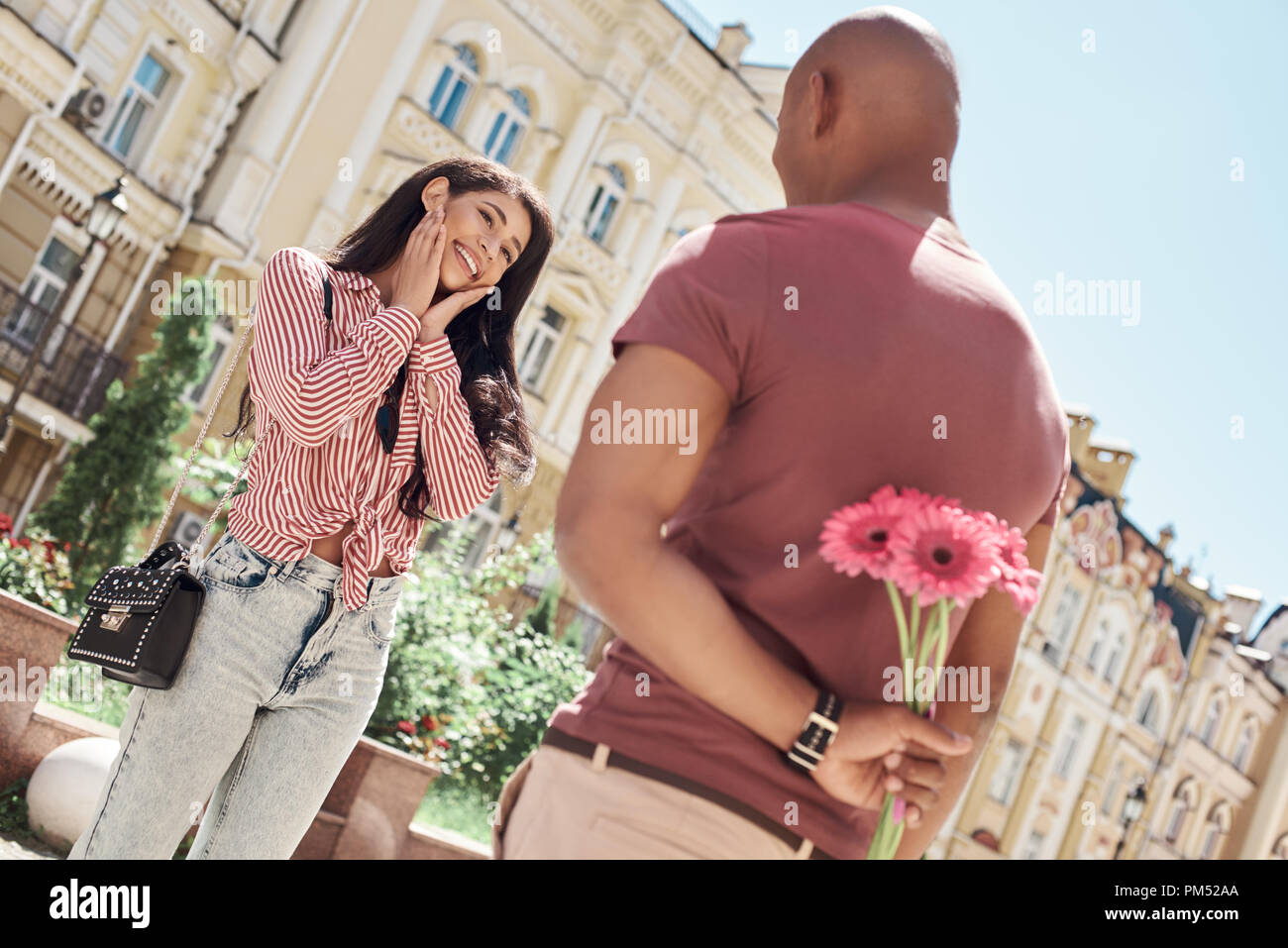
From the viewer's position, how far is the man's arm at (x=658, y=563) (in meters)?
1.31

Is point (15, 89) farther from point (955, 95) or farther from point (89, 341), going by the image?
point (955, 95)

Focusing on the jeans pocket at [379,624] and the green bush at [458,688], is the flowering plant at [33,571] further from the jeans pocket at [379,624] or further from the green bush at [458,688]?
the jeans pocket at [379,624]

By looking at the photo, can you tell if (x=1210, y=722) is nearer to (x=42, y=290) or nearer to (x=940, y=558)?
→ (x=42, y=290)

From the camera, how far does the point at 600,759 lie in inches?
54.0

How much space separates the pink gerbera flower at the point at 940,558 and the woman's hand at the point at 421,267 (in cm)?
154

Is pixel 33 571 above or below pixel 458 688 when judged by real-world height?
below

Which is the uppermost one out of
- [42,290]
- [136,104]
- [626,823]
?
[136,104]

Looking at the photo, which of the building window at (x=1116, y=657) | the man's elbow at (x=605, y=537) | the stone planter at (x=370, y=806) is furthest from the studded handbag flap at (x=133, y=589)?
the building window at (x=1116, y=657)

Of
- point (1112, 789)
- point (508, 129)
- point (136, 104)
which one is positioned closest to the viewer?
point (136, 104)

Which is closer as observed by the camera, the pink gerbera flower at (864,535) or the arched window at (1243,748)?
the pink gerbera flower at (864,535)

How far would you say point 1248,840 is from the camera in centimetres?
3716

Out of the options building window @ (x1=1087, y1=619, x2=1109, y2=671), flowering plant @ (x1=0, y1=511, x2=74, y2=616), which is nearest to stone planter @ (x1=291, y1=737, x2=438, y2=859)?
flowering plant @ (x1=0, y1=511, x2=74, y2=616)

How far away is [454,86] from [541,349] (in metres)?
4.98

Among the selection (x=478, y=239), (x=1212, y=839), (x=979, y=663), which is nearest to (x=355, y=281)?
(x=478, y=239)
